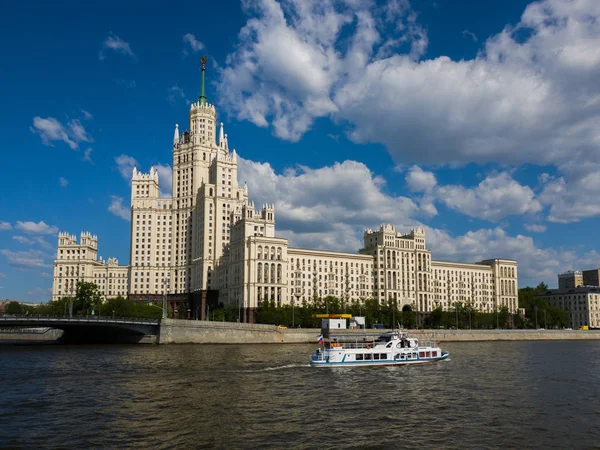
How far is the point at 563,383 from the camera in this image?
205ft

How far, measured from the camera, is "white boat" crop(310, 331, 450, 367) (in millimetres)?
77938

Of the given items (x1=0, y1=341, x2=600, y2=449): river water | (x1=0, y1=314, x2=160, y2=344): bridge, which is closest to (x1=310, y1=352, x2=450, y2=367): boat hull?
(x1=0, y1=341, x2=600, y2=449): river water

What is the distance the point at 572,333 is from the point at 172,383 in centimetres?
16312

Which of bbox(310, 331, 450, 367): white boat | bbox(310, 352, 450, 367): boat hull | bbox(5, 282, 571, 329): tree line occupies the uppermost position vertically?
bbox(5, 282, 571, 329): tree line

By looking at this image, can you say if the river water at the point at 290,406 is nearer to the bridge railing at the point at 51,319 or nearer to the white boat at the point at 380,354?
the white boat at the point at 380,354

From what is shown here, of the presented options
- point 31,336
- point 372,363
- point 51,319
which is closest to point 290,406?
point 372,363

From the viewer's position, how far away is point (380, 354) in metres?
82.2

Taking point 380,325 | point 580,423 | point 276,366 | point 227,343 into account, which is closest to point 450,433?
point 580,423

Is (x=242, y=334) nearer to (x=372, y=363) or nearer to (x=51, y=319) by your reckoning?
(x=51, y=319)

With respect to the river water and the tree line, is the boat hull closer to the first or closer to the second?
the river water

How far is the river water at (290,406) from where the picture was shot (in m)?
36.3

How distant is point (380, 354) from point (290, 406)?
124 ft

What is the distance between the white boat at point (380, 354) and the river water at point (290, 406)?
9.42ft

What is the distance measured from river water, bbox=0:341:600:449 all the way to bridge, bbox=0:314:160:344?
114 ft
